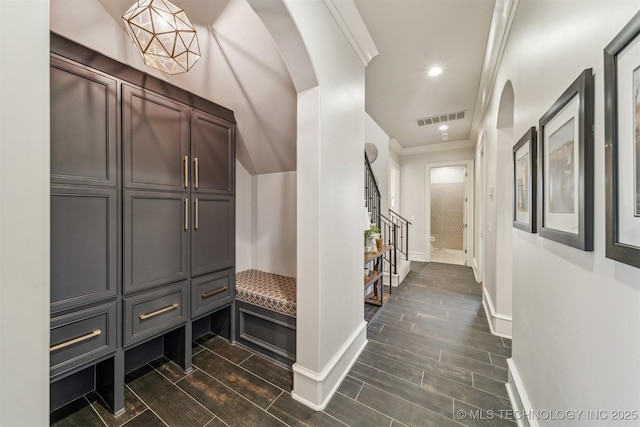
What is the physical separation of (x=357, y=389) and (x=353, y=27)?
2708 mm

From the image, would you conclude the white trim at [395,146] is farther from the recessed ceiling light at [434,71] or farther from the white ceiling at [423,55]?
the recessed ceiling light at [434,71]

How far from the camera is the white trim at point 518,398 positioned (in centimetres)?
129

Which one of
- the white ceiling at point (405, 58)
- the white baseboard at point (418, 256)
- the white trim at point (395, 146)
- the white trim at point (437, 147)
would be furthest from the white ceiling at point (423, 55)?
the white baseboard at point (418, 256)

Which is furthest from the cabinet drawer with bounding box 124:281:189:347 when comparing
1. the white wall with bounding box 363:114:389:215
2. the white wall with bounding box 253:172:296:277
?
the white wall with bounding box 363:114:389:215

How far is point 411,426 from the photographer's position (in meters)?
1.39

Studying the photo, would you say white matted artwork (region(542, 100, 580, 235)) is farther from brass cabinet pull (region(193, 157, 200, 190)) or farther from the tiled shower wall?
A: the tiled shower wall

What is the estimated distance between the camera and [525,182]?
1.47 m

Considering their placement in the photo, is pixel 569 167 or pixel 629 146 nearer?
pixel 629 146

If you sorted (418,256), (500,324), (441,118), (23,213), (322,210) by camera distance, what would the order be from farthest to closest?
(418,256) → (441,118) → (500,324) → (322,210) → (23,213)

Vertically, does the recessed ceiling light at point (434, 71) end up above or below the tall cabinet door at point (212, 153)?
above

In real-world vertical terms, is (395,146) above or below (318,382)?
above

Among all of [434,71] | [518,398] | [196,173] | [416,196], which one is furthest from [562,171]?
[416,196]

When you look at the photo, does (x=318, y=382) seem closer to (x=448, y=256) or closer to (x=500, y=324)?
(x=500, y=324)

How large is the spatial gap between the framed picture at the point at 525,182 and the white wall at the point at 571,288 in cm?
7
